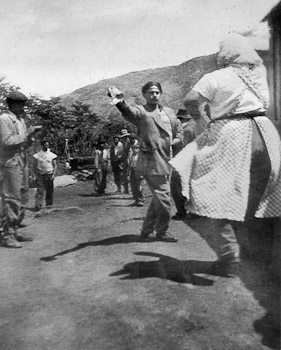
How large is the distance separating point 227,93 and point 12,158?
219cm

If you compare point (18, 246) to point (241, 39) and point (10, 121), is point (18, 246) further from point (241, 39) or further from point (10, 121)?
point (241, 39)

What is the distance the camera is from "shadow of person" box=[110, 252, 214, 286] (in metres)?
2.77

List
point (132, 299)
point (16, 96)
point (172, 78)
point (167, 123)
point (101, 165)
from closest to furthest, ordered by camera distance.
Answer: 1. point (132, 299)
2. point (167, 123)
3. point (16, 96)
4. point (172, 78)
5. point (101, 165)

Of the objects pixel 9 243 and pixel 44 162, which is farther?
pixel 44 162

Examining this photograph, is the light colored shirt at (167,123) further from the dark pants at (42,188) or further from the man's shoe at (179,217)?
the dark pants at (42,188)

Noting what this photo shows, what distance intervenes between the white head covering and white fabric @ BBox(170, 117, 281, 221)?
0.37m

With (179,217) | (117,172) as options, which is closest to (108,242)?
(179,217)

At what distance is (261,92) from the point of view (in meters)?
2.81

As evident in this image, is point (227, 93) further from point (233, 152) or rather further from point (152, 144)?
point (152, 144)

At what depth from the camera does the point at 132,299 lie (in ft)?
8.17

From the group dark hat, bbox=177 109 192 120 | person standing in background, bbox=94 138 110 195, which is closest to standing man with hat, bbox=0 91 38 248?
dark hat, bbox=177 109 192 120

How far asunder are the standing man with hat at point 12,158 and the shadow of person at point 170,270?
1486mm

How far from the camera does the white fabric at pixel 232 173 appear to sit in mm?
2686

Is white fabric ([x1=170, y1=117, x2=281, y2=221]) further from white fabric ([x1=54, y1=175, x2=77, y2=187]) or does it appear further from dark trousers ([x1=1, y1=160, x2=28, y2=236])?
white fabric ([x1=54, y1=175, x2=77, y2=187])
